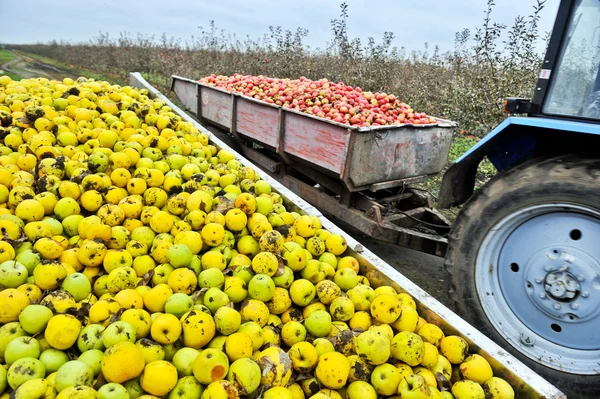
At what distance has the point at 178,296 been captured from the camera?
6.94ft

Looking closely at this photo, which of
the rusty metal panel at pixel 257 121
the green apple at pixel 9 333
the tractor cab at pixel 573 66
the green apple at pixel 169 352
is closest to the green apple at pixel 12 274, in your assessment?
the green apple at pixel 9 333

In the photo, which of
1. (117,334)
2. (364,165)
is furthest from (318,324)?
(364,165)

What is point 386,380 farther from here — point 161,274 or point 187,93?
point 187,93

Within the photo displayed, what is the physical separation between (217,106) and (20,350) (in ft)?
16.4

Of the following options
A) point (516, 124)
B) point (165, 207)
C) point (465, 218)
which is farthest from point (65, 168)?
point (516, 124)

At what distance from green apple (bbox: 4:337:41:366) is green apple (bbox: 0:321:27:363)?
44mm

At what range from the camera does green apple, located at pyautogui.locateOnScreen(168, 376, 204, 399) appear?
1.73m

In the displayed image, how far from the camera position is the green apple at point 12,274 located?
2.10m

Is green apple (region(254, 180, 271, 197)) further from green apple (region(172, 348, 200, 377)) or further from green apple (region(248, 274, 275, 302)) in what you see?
green apple (region(172, 348, 200, 377))

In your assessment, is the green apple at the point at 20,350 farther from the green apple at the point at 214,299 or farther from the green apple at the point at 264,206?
the green apple at the point at 264,206

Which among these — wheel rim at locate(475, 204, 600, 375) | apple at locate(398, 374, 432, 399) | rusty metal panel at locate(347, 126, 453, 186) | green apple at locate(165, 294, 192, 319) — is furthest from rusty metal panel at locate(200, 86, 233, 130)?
apple at locate(398, 374, 432, 399)

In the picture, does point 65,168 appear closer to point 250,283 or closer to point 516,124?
point 250,283

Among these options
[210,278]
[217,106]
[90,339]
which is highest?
[217,106]

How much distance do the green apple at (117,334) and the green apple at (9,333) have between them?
413 millimetres
